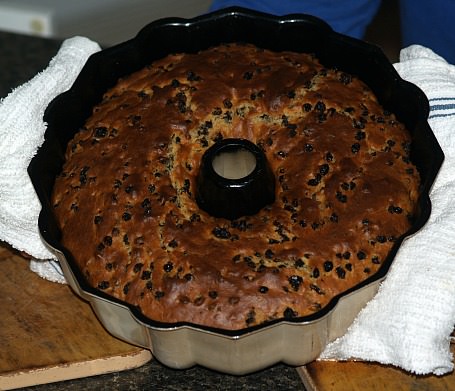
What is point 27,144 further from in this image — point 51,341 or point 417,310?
point 417,310

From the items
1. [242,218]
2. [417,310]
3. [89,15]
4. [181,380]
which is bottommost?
[89,15]

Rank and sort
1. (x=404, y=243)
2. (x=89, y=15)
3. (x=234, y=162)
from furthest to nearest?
(x=89, y=15), (x=234, y=162), (x=404, y=243)

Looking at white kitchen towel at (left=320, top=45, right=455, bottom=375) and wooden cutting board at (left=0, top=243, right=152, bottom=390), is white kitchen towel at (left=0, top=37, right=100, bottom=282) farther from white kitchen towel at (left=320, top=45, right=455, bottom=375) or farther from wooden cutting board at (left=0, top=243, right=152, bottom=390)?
white kitchen towel at (left=320, top=45, right=455, bottom=375)

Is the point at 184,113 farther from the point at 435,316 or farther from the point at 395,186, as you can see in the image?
the point at 435,316

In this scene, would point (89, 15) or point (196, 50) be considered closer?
point (196, 50)

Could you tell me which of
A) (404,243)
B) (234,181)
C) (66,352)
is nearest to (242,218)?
(234,181)

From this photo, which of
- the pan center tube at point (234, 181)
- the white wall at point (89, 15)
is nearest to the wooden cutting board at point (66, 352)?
the pan center tube at point (234, 181)

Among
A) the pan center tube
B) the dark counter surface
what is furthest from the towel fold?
the pan center tube
